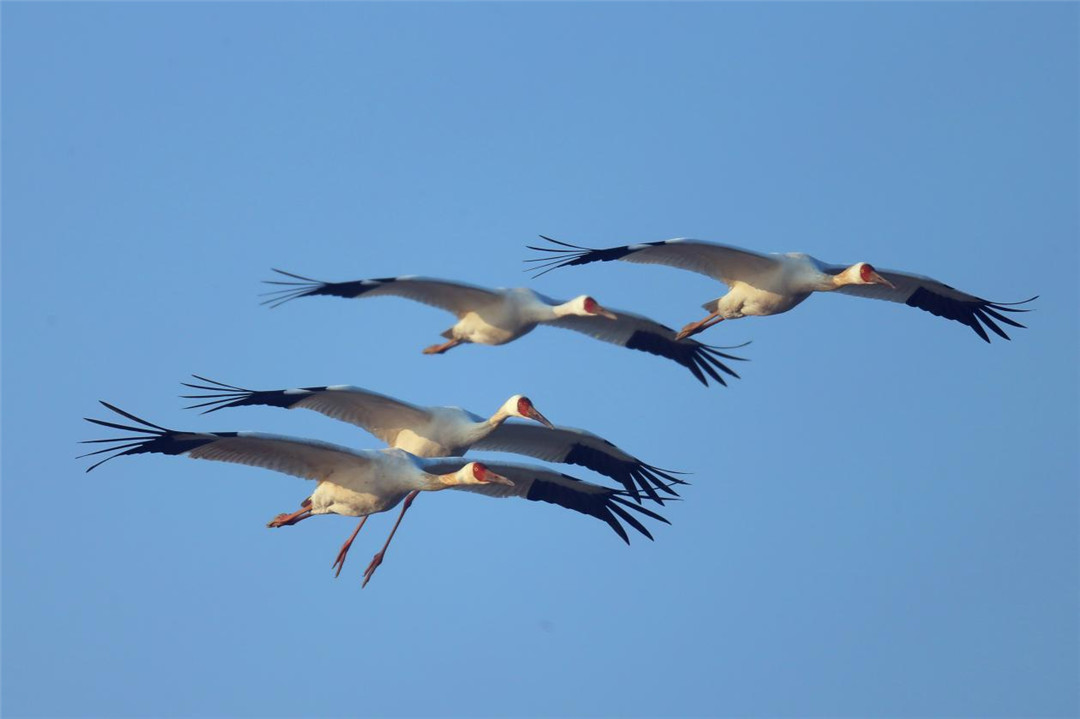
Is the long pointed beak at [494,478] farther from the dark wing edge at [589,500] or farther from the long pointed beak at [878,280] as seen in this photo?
the long pointed beak at [878,280]

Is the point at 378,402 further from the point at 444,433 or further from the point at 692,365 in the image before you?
the point at 692,365

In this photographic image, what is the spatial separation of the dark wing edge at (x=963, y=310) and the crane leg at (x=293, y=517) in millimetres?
7039

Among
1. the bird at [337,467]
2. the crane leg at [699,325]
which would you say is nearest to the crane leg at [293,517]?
the bird at [337,467]

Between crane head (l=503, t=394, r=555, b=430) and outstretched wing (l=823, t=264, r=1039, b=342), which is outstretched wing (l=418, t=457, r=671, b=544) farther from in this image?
outstretched wing (l=823, t=264, r=1039, b=342)

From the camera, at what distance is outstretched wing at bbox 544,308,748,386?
791 inches

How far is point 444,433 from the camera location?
18.0 m

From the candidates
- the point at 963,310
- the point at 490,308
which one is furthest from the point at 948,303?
the point at 490,308

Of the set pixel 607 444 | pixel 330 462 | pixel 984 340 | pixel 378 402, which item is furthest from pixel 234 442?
pixel 984 340

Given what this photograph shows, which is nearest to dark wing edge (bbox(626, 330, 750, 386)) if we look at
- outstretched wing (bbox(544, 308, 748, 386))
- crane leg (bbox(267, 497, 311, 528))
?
outstretched wing (bbox(544, 308, 748, 386))

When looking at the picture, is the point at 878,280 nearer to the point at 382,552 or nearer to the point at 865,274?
the point at 865,274

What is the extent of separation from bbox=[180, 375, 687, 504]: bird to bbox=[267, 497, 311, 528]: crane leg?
3.05 ft

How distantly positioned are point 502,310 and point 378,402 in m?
2.07

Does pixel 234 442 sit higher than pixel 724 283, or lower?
lower

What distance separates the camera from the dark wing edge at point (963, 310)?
66.0ft
